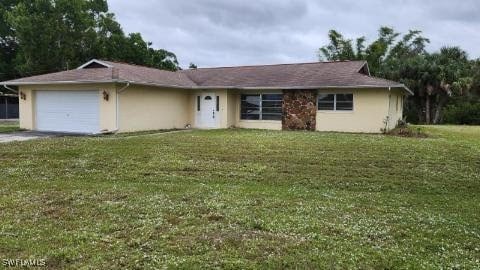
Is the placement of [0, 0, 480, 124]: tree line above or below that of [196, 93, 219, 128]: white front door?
above

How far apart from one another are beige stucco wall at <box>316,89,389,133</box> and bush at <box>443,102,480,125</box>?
15.6 metres

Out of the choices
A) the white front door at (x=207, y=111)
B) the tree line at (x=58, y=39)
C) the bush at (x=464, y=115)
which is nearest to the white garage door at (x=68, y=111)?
the white front door at (x=207, y=111)

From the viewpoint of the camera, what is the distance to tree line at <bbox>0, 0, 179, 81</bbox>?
33312mm

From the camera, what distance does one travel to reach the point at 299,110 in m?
21.0

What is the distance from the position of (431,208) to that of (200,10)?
60.2 feet

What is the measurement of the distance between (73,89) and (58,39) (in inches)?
663

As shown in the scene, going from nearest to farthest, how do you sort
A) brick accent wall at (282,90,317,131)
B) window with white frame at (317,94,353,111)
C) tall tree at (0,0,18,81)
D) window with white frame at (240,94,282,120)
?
window with white frame at (317,94,353,111), brick accent wall at (282,90,317,131), window with white frame at (240,94,282,120), tall tree at (0,0,18,81)

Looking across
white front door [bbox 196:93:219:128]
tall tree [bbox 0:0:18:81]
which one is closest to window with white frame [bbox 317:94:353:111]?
white front door [bbox 196:93:219:128]

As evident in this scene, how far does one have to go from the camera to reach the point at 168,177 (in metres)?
9.73

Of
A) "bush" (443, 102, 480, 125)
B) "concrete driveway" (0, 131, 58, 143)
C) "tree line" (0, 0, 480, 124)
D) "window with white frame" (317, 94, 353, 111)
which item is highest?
"tree line" (0, 0, 480, 124)

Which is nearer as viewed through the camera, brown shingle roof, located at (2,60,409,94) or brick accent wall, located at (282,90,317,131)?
brown shingle roof, located at (2,60,409,94)

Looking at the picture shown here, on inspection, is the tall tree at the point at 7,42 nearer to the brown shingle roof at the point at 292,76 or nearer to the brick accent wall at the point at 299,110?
the brown shingle roof at the point at 292,76

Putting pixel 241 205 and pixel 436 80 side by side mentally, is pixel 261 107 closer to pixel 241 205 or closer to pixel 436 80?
pixel 436 80

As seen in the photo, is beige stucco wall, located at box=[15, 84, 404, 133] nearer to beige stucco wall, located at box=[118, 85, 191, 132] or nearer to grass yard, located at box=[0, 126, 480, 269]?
beige stucco wall, located at box=[118, 85, 191, 132]
